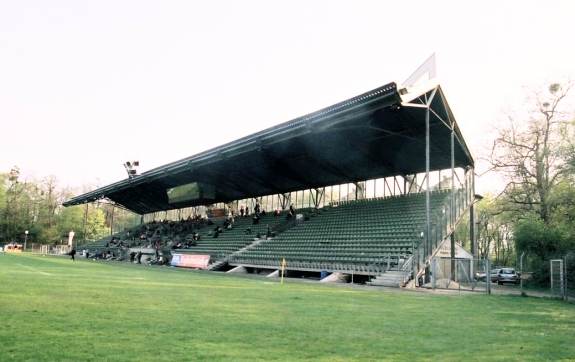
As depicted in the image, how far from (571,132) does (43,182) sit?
3760 inches

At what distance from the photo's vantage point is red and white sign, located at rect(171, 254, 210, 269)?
3671 cm

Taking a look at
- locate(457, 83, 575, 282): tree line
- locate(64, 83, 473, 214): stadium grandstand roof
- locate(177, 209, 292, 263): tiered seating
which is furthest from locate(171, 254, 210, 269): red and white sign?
locate(457, 83, 575, 282): tree line

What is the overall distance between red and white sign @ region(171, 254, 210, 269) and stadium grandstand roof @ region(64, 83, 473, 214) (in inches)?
287

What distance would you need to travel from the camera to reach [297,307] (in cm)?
1247

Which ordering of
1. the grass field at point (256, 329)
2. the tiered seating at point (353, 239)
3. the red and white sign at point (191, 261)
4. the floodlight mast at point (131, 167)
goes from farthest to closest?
the floodlight mast at point (131, 167) < the red and white sign at point (191, 261) < the tiered seating at point (353, 239) < the grass field at point (256, 329)

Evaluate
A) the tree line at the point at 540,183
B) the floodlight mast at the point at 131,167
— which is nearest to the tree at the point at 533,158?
the tree line at the point at 540,183

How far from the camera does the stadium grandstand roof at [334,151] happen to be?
82.5ft

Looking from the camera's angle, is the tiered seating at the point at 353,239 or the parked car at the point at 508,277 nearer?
the tiered seating at the point at 353,239

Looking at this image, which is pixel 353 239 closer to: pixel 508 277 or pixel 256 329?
pixel 508 277

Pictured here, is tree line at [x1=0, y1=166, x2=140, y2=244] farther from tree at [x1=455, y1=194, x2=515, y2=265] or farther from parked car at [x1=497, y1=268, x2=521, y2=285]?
parked car at [x1=497, y1=268, x2=521, y2=285]

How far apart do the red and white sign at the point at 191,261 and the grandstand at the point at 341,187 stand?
2.26 ft

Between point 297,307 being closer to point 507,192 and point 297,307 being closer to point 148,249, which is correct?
point 507,192

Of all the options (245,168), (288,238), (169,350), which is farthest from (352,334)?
(245,168)

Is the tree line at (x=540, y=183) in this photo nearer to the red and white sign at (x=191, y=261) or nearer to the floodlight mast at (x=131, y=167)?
the red and white sign at (x=191, y=261)
